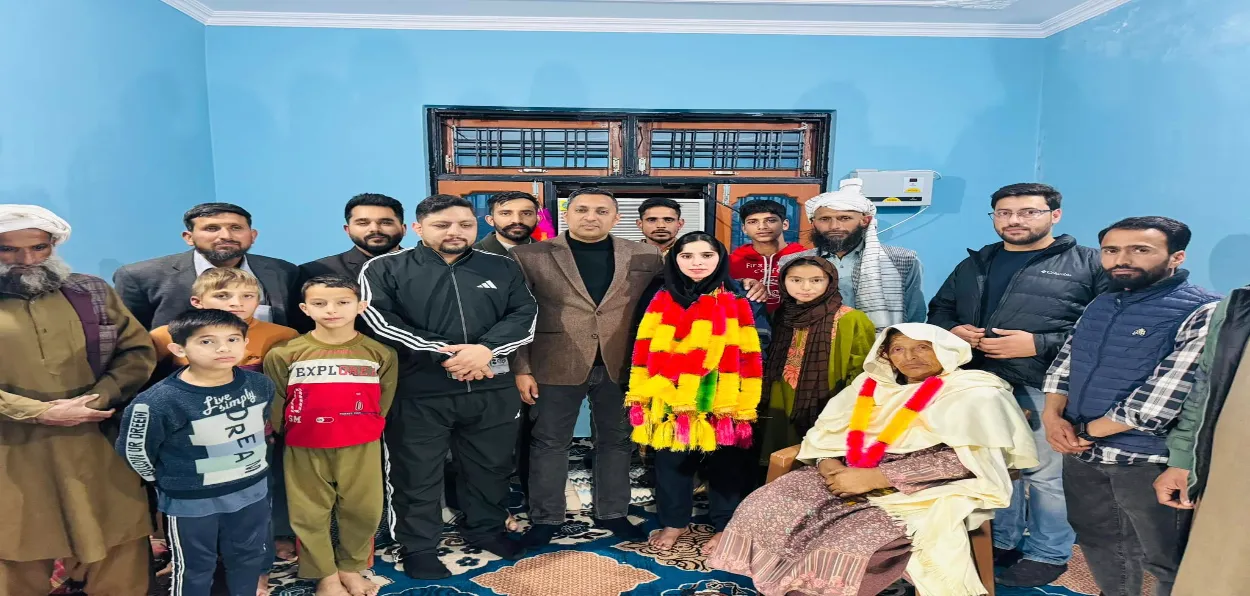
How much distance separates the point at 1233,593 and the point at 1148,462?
52 cm

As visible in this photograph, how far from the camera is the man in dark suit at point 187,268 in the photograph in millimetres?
2373

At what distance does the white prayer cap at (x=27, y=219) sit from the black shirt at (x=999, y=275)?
3501mm

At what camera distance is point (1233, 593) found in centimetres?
139

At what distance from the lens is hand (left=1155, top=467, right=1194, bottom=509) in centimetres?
164

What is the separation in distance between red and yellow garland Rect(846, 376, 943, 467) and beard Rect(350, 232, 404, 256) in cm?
222

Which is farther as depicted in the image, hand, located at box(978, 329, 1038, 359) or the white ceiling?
the white ceiling

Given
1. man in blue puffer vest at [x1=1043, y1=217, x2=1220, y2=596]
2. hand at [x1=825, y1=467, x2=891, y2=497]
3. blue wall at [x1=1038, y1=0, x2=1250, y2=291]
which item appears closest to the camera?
man in blue puffer vest at [x1=1043, y1=217, x2=1220, y2=596]

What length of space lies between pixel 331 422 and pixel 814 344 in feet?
6.32

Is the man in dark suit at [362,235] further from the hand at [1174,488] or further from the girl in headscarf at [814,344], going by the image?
the hand at [1174,488]

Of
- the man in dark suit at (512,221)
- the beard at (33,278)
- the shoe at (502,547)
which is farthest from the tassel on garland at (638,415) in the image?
the beard at (33,278)

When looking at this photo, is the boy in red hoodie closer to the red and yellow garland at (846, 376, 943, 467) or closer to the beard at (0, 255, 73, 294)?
the red and yellow garland at (846, 376, 943, 467)

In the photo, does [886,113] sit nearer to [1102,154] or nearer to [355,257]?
[1102,154]

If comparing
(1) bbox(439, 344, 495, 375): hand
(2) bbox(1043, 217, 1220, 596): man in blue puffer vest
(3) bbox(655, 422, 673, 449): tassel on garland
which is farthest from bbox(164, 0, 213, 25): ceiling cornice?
(2) bbox(1043, 217, 1220, 596): man in blue puffer vest

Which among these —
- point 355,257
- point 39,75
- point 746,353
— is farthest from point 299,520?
point 39,75
